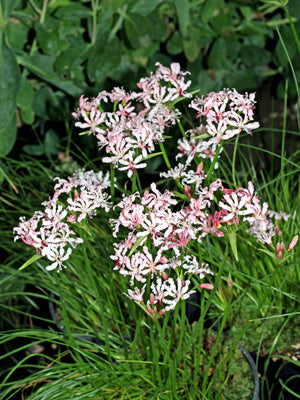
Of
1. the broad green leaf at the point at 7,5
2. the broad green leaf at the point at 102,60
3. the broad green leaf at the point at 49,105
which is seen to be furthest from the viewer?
the broad green leaf at the point at 49,105

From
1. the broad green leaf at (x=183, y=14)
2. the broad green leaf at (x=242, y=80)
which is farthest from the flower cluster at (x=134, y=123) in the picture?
the broad green leaf at (x=242, y=80)

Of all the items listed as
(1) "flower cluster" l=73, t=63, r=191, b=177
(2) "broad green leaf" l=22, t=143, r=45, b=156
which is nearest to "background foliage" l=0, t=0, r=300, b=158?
(2) "broad green leaf" l=22, t=143, r=45, b=156

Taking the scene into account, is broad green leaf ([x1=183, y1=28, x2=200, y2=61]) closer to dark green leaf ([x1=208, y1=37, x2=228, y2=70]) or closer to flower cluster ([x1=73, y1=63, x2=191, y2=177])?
dark green leaf ([x1=208, y1=37, x2=228, y2=70])

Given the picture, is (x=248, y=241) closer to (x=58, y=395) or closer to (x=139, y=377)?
(x=139, y=377)

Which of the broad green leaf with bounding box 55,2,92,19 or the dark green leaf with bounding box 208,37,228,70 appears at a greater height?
the broad green leaf with bounding box 55,2,92,19

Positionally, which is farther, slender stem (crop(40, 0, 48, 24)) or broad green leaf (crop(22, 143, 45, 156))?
broad green leaf (crop(22, 143, 45, 156))

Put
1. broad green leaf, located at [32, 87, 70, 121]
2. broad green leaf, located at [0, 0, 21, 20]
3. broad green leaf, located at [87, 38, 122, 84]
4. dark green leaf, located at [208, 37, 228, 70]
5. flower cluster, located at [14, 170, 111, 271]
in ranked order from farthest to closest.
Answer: dark green leaf, located at [208, 37, 228, 70] < broad green leaf, located at [32, 87, 70, 121] < broad green leaf, located at [87, 38, 122, 84] < broad green leaf, located at [0, 0, 21, 20] < flower cluster, located at [14, 170, 111, 271]

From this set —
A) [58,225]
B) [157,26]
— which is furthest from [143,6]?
[58,225]

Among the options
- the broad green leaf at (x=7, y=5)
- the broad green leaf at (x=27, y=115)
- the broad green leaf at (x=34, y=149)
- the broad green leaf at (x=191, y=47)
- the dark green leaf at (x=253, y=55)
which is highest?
the broad green leaf at (x=7, y=5)

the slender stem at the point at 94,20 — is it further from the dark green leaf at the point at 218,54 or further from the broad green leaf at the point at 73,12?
the dark green leaf at the point at 218,54
